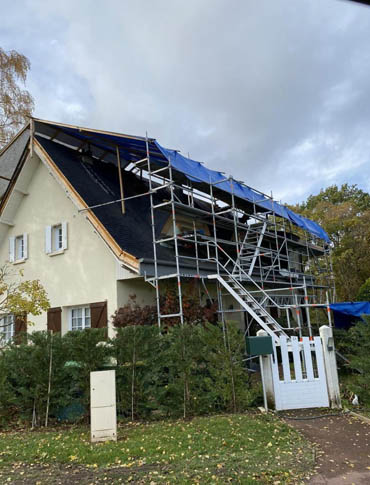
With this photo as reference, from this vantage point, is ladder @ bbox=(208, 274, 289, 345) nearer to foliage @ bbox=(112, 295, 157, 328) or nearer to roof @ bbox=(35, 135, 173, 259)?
foliage @ bbox=(112, 295, 157, 328)

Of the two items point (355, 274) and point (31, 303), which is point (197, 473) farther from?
point (355, 274)

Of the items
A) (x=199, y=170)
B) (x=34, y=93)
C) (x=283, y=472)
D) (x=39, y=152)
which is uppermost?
(x=34, y=93)

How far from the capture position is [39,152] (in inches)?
584

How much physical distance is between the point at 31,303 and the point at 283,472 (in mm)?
8055

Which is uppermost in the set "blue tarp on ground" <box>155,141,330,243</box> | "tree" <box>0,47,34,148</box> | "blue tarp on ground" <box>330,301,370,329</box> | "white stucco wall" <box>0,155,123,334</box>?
"tree" <box>0,47,34,148</box>

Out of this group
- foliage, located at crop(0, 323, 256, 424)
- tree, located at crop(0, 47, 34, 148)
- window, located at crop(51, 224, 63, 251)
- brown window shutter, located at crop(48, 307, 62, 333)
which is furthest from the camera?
tree, located at crop(0, 47, 34, 148)

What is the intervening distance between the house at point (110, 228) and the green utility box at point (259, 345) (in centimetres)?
288

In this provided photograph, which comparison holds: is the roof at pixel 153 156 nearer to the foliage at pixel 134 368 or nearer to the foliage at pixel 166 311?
the foliage at pixel 166 311

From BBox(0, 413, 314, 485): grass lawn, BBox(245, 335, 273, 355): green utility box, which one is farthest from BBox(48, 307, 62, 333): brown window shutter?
BBox(245, 335, 273, 355): green utility box

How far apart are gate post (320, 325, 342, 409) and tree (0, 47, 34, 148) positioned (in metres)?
18.5

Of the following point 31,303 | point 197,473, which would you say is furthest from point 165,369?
point 31,303

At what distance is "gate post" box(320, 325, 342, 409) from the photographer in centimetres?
774

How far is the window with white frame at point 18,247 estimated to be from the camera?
616 inches

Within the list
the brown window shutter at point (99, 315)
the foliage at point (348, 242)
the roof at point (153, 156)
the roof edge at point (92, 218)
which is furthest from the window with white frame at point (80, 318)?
the foliage at point (348, 242)
